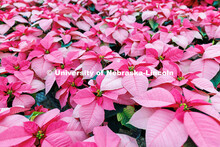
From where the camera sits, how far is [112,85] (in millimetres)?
539

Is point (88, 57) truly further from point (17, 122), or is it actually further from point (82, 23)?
point (82, 23)

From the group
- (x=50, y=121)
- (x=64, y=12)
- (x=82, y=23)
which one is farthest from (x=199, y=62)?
(x=64, y=12)

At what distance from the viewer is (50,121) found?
0.49 meters

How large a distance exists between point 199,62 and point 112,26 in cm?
51

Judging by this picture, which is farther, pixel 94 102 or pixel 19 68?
pixel 19 68

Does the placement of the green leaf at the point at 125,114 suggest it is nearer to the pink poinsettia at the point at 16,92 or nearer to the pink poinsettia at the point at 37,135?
the pink poinsettia at the point at 37,135

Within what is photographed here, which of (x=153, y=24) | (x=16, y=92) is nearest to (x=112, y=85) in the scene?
(x=16, y=92)

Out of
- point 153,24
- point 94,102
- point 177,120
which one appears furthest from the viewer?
point 153,24

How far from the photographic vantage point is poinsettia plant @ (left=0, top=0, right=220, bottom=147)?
41 cm

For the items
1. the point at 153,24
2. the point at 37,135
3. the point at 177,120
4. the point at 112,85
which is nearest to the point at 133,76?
the point at 112,85

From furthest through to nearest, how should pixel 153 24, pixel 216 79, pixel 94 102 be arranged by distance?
pixel 153 24 < pixel 216 79 < pixel 94 102

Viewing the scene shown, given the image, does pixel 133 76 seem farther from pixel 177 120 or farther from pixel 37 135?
pixel 37 135

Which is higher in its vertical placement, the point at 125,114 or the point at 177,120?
the point at 177,120

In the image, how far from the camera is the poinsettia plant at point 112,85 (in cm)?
41
